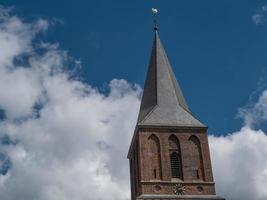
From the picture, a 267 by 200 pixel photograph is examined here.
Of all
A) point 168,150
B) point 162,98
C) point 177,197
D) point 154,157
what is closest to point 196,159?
point 168,150

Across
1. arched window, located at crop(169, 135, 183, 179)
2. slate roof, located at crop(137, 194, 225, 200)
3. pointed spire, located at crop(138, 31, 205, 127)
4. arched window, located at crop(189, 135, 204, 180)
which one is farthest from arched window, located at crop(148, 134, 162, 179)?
arched window, located at crop(189, 135, 204, 180)

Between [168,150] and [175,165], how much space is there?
1225mm

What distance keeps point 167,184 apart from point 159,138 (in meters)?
3.82

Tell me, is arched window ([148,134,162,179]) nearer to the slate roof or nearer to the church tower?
the church tower

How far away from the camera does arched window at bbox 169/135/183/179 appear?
36.2 meters

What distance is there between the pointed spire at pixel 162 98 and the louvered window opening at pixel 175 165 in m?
2.66

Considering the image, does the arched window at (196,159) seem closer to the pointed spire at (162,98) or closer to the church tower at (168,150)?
the church tower at (168,150)

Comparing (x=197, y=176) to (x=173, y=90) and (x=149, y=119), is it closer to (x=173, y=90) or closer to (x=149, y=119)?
(x=149, y=119)

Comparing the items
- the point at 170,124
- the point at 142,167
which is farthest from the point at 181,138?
the point at 142,167

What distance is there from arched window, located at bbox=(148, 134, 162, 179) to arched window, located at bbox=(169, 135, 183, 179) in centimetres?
103

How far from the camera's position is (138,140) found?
37500 millimetres

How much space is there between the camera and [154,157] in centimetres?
3641

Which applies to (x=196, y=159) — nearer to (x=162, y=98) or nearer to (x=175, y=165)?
(x=175, y=165)

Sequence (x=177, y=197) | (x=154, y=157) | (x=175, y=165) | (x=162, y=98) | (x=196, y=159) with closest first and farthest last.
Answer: (x=177, y=197), (x=154, y=157), (x=175, y=165), (x=196, y=159), (x=162, y=98)
